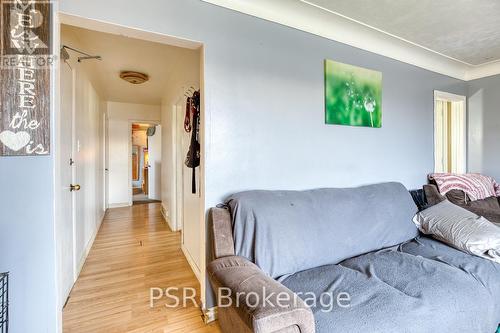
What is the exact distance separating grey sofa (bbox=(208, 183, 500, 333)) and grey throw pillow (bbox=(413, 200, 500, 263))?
8 centimetres

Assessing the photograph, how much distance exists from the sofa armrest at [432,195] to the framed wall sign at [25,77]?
3.29m

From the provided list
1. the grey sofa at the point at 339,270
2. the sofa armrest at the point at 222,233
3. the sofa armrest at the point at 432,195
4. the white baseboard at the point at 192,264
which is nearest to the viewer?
the grey sofa at the point at 339,270

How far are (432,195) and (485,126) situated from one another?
1549 mm

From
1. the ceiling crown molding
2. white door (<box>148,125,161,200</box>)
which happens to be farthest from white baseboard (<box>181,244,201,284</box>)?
white door (<box>148,125,161,200</box>)

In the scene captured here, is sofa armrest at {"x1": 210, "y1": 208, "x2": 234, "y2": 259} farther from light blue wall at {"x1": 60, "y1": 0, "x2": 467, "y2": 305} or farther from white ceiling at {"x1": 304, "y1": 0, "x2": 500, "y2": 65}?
white ceiling at {"x1": 304, "y1": 0, "x2": 500, "y2": 65}

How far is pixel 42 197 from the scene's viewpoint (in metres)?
1.27

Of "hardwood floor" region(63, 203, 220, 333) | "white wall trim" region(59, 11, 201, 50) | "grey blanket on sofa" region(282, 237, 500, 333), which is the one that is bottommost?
"hardwood floor" region(63, 203, 220, 333)

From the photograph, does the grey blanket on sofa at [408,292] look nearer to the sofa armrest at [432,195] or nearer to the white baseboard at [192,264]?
the sofa armrest at [432,195]

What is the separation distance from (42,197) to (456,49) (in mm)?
3936

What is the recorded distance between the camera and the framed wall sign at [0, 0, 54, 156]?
119 cm

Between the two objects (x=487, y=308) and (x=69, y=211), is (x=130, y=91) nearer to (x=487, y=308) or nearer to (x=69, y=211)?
(x=69, y=211)

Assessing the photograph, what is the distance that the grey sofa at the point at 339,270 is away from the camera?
43.4 inches

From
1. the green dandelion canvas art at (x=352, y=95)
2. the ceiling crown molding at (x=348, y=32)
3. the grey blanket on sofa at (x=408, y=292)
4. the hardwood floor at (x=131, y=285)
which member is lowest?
the hardwood floor at (x=131, y=285)

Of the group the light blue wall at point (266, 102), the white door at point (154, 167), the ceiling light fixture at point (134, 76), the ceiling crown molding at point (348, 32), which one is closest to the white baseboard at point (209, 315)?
the light blue wall at point (266, 102)
